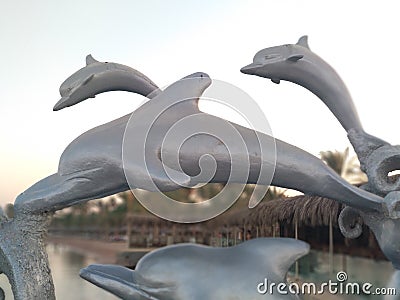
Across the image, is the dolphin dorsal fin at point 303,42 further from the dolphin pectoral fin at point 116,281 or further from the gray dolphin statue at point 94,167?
the dolphin pectoral fin at point 116,281

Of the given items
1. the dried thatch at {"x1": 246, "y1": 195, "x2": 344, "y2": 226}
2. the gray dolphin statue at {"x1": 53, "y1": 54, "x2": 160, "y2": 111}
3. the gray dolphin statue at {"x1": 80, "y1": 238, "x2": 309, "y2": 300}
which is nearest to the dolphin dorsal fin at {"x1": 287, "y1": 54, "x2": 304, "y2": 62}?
the gray dolphin statue at {"x1": 53, "y1": 54, "x2": 160, "y2": 111}

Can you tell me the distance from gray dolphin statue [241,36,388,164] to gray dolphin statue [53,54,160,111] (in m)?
0.96

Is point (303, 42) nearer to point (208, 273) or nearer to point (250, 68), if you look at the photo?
point (250, 68)

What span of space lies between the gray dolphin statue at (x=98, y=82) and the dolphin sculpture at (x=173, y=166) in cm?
36

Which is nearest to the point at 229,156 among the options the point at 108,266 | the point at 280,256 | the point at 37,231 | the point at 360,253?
the point at 280,256

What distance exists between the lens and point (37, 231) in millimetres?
3973

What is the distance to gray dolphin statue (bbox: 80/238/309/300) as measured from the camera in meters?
3.60

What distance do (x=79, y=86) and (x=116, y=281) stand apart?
166cm

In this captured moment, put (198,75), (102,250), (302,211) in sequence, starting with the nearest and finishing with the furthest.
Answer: (198,75), (302,211), (102,250)

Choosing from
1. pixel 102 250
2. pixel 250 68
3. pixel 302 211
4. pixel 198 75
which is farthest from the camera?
pixel 102 250

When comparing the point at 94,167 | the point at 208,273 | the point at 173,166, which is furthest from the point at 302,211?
the point at 94,167

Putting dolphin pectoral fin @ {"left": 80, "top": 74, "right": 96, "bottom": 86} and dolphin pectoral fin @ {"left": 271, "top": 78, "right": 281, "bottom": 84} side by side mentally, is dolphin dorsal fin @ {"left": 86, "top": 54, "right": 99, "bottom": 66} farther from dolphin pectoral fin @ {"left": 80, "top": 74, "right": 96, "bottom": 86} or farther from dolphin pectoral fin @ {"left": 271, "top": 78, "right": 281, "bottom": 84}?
dolphin pectoral fin @ {"left": 271, "top": 78, "right": 281, "bottom": 84}

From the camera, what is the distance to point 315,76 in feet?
13.7

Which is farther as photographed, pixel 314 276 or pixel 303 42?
pixel 314 276
